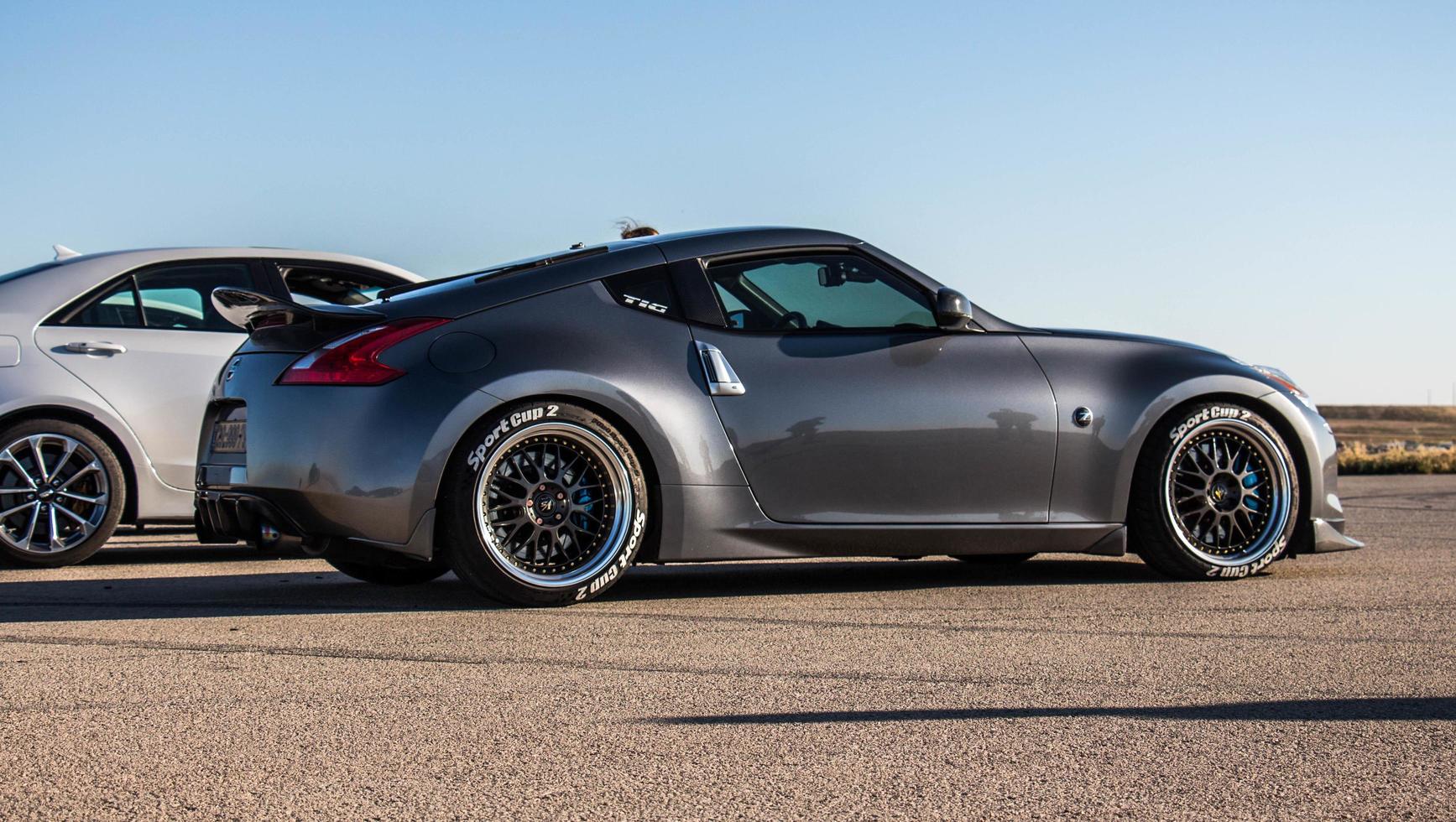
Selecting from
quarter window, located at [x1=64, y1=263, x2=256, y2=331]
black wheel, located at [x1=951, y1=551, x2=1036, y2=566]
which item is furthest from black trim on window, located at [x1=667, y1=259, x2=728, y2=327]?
quarter window, located at [x1=64, y1=263, x2=256, y2=331]

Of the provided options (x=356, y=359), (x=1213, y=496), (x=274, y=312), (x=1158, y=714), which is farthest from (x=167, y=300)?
(x=1158, y=714)

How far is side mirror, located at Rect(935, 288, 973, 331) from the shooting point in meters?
6.19

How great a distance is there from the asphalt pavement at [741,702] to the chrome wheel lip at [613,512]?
137 mm

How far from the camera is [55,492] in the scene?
769 centimetres

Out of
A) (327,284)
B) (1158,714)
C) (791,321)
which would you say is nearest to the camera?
(1158,714)

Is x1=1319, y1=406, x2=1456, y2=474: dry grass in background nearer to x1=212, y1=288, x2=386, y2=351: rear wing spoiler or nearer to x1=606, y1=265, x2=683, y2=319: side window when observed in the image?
x1=606, y1=265, x2=683, y2=319: side window

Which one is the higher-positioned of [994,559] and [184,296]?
[184,296]

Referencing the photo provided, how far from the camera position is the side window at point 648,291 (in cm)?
594

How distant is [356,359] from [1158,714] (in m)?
3.08

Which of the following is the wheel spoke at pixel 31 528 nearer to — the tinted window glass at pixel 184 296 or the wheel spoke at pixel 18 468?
the wheel spoke at pixel 18 468

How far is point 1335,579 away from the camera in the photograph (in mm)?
6586

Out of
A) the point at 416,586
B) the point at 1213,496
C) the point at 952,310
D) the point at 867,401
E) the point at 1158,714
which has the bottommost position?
the point at 416,586

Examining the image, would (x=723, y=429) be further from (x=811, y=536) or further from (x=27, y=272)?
(x=27, y=272)

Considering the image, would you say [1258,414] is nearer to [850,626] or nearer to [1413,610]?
[1413,610]
